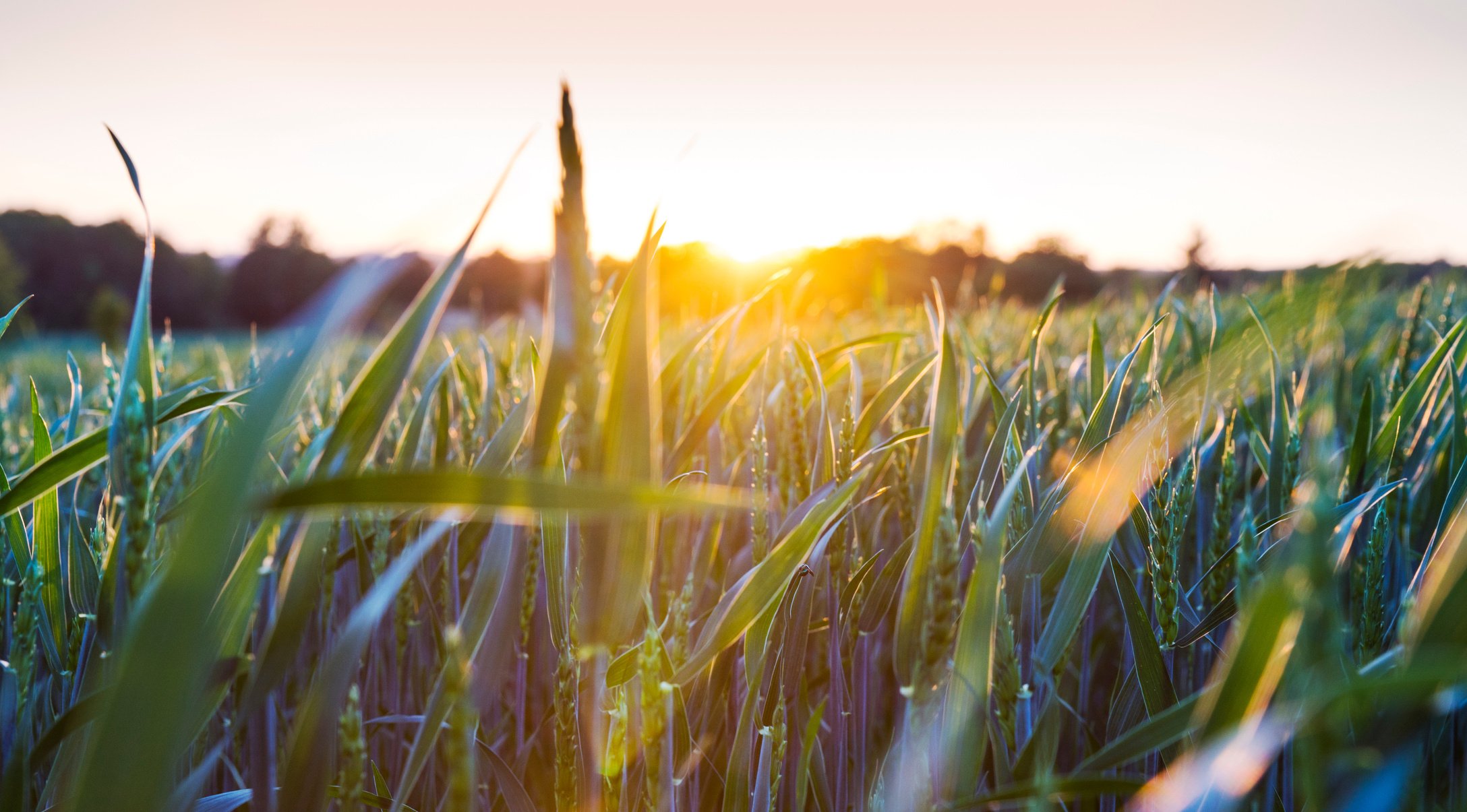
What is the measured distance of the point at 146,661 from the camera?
0.92 ft

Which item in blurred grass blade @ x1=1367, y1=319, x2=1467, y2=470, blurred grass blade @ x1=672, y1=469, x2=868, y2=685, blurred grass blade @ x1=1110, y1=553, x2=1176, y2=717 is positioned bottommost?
blurred grass blade @ x1=1110, y1=553, x2=1176, y2=717

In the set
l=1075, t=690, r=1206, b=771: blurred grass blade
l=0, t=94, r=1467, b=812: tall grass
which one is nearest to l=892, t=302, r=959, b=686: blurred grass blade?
l=0, t=94, r=1467, b=812: tall grass

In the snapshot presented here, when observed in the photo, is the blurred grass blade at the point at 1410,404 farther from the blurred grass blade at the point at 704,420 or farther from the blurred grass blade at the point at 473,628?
the blurred grass blade at the point at 473,628

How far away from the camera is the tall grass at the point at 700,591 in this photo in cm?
29

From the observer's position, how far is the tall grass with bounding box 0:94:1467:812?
292 mm

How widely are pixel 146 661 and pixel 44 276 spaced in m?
34.6

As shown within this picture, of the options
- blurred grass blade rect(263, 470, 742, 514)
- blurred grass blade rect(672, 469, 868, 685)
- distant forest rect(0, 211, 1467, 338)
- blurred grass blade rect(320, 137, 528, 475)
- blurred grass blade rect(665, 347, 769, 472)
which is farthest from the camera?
distant forest rect(0, 211, 1467, 338)

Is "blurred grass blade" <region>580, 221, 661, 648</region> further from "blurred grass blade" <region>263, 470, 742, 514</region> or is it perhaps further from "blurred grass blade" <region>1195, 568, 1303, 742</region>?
"blurred grass blade" <region>1195, 568, 1303, 742</region>

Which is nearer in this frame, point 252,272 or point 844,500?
point 844,500

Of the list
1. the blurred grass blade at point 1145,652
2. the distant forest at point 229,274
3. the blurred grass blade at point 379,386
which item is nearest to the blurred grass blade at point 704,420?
the blurred grass blade at point 379,386

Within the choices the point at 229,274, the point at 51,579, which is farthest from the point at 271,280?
the point at 51,579

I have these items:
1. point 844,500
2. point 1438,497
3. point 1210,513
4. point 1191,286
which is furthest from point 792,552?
point 1191,286

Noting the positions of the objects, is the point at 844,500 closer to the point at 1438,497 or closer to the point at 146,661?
the point at 146,661

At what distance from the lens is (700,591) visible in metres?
0.88
